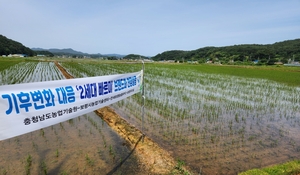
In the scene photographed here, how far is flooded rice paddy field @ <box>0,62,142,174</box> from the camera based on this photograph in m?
3.31

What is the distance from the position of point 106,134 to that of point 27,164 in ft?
6.21

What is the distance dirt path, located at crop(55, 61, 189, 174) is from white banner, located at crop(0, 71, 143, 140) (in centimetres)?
139

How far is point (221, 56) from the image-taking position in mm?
84688

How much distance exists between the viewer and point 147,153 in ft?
12.9

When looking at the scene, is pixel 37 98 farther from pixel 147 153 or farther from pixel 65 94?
pixel 147 153

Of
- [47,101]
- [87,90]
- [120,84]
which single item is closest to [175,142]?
[120,84]

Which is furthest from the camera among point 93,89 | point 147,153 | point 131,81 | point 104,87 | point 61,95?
point 131,81

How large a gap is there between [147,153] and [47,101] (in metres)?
2.32

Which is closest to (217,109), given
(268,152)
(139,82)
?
(268,152)

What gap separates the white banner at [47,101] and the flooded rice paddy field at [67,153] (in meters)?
1.12

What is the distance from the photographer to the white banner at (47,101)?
2215 mm

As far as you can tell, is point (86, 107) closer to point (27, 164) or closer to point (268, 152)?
point (27, 164)

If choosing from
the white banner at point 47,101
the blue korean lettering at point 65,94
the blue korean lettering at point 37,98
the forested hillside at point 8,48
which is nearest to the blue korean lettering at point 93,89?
the white banner at point 47,101

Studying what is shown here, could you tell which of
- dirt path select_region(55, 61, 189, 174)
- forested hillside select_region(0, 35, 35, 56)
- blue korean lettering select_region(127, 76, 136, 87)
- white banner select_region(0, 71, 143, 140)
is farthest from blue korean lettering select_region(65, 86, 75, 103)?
forested hillside select_region(0, 35, 35, 56)
